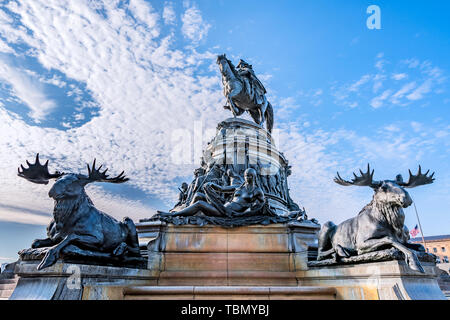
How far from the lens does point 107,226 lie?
6.36 m

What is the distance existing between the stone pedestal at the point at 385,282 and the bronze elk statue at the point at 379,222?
38cm

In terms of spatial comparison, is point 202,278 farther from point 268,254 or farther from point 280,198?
point 280,198

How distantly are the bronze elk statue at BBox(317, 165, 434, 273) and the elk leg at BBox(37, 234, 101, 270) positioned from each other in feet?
17.6

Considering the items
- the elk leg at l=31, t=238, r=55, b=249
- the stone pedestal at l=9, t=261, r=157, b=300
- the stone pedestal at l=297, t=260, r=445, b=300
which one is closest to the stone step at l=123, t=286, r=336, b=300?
the stone pedestal at l=297, t=260, r=445, b=300

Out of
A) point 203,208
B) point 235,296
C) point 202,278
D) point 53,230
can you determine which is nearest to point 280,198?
point 203,208

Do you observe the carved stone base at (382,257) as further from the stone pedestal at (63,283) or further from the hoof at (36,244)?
the hoof at (36,244)

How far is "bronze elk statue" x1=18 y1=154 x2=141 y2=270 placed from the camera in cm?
559

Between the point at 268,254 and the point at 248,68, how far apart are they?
17054mm

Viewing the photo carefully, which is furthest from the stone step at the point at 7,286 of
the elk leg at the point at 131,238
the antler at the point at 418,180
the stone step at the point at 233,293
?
the antler at the point at 418,180

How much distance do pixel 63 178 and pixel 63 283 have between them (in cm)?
219

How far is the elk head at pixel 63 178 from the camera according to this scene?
5727mm

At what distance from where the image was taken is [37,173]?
19.3 ft

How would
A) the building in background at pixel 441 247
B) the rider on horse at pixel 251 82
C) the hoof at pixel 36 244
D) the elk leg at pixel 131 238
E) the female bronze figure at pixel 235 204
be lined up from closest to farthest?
1. the hoof at pixel 36 244
2. the elk leg at pixel 131 238
3. the female bronze figure at pixel 235 204
4. the rider on horse at pixel 251 82
5. the building in background at pixel 441 247
